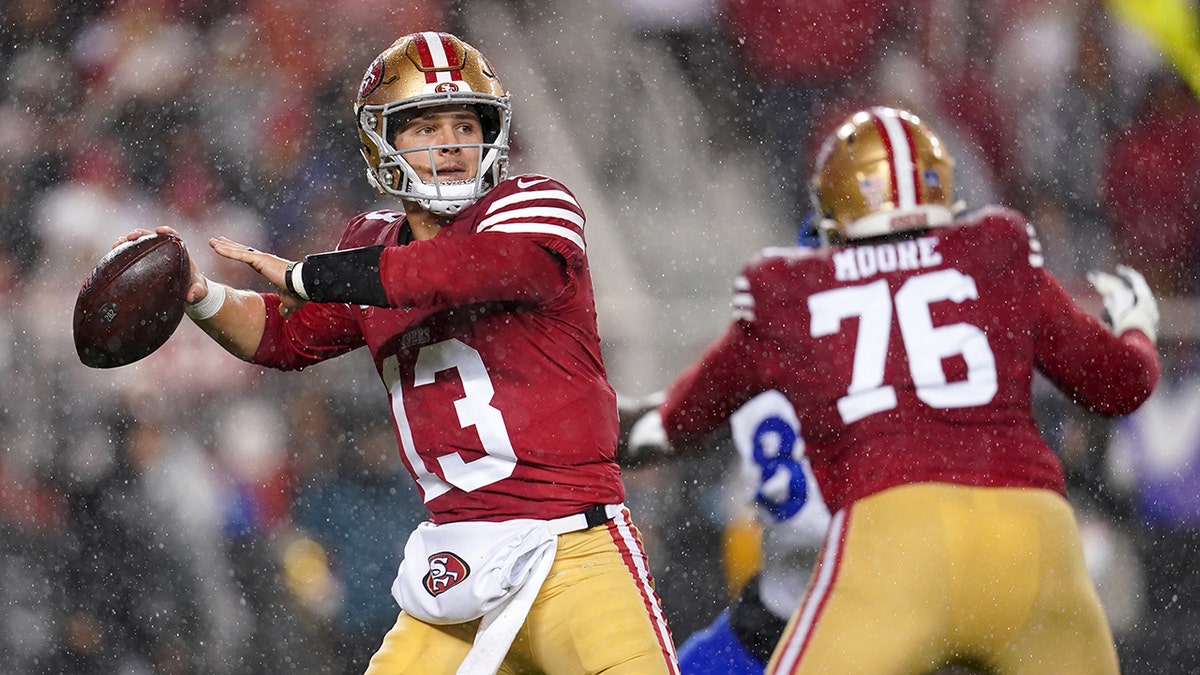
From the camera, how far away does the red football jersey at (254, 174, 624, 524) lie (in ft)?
6.49

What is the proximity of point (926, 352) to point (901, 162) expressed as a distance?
0.35 metres

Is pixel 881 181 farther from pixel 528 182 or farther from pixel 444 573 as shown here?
pixel 444 573

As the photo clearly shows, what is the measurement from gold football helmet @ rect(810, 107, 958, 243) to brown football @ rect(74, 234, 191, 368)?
41.7 inches

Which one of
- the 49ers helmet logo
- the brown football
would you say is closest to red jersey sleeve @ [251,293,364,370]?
the brown football

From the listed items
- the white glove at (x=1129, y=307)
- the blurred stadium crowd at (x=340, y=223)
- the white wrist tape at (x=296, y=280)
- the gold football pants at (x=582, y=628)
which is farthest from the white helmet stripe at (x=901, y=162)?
the blurred stadium crowd at (x=340, y=223)

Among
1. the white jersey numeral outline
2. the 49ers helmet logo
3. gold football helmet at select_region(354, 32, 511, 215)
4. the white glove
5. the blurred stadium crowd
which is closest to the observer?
the white jersey numeral outline

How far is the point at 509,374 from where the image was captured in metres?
2.04

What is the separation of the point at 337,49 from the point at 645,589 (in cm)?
335

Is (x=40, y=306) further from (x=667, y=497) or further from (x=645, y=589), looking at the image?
(x=645, y=589)

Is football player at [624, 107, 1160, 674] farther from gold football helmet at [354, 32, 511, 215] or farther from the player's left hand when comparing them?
the player's left hand

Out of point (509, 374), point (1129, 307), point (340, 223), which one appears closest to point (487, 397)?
point (509, 374)

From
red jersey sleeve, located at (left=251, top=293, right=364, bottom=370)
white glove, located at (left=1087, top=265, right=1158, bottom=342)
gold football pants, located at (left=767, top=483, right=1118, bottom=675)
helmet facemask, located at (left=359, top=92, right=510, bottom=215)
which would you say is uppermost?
helmet facemask, located at (left=359, top=92, right=510, bottom=215)

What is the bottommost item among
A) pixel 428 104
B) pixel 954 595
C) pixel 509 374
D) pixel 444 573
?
pixel 954 595

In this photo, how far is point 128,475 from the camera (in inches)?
171
